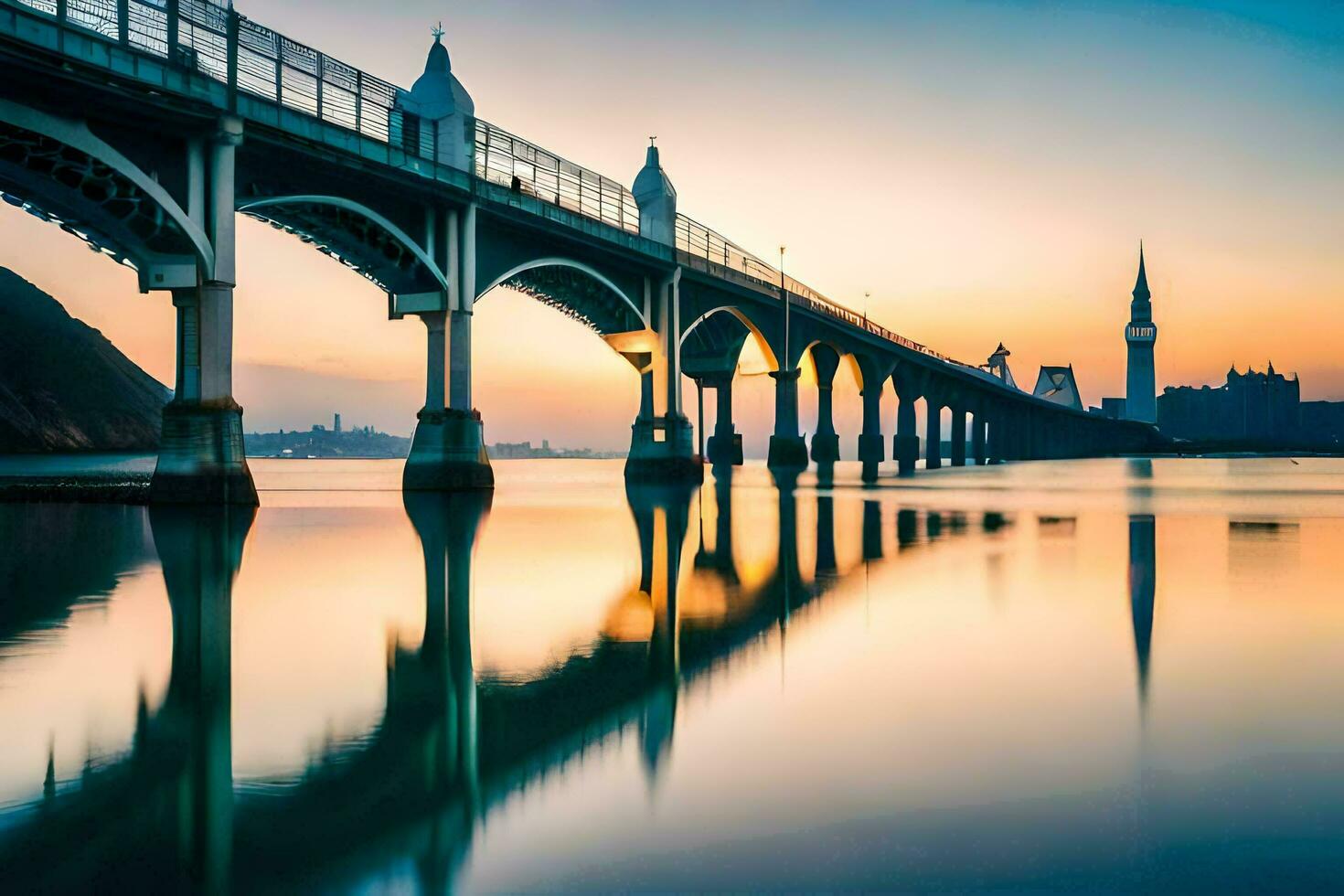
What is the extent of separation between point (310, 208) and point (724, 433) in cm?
7054

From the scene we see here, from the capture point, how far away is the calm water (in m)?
5.07

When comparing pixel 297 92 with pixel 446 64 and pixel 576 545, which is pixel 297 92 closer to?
pixel 446 64

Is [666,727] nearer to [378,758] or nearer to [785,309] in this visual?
[378,758]

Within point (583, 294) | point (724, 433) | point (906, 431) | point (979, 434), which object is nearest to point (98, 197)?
point (583, 294)

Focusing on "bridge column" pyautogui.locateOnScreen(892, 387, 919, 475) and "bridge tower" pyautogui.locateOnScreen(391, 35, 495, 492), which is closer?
"bridge tower" pyautogui.locateOnScreen(391, 35, 495, 492)

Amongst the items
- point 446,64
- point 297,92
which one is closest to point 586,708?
point 297,92

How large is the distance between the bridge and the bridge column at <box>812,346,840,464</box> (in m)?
32.5

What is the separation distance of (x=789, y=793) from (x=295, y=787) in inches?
110

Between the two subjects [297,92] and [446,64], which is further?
[446,64]

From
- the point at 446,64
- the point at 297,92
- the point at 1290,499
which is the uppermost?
the point at 446,64

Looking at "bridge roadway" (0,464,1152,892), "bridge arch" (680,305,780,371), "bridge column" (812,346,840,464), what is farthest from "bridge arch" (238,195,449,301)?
"bridge column" (812,346,840,464)

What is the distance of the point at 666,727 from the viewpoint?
7.63 metres

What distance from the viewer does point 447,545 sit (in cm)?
2277

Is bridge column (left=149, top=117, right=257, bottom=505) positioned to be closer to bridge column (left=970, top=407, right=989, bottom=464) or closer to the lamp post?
the lamp post
